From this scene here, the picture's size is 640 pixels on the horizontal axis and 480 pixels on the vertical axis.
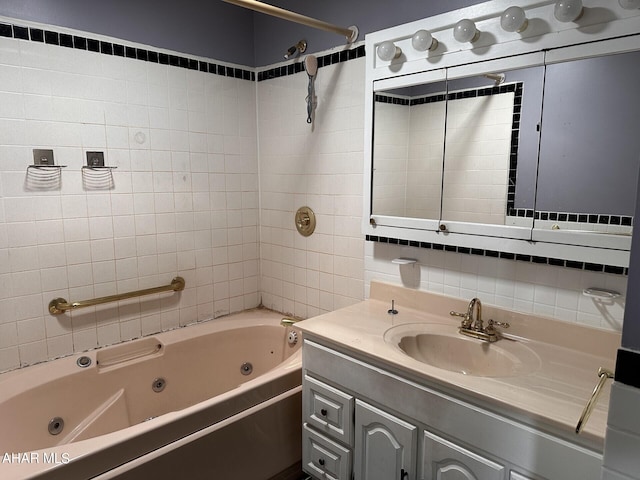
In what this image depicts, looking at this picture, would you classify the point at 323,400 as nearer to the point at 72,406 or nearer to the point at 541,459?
the point at 541,459

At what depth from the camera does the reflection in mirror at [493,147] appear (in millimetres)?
1518

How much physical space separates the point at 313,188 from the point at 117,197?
1.01 metres

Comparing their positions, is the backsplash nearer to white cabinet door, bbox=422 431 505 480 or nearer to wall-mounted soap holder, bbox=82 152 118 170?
white cabinet door, bbox=422 431 505 480

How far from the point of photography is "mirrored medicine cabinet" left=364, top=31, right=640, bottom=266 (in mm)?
1336

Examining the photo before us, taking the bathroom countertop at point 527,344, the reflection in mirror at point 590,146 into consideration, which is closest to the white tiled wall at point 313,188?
the bathroom countertop at point 527,344

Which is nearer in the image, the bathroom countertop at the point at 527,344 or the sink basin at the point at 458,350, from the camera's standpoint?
the bathroom countertop at the point at 527,344

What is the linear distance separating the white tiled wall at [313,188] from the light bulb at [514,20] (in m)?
0.76

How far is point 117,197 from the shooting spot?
219 cm

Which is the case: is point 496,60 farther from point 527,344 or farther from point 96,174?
point 96,174

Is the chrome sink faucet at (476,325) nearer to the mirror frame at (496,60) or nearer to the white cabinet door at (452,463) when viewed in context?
the mirror frame at (496,60)

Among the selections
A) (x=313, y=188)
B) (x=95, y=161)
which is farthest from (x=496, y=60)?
(x=95, y=161)

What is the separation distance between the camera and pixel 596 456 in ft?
3.40

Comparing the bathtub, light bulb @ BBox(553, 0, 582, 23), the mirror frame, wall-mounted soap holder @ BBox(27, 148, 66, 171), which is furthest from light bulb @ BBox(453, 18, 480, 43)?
wall-mounted soap holder @ BBox(27, 148, 66, 171)

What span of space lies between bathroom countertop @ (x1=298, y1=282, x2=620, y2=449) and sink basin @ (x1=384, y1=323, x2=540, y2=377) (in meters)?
0.04
